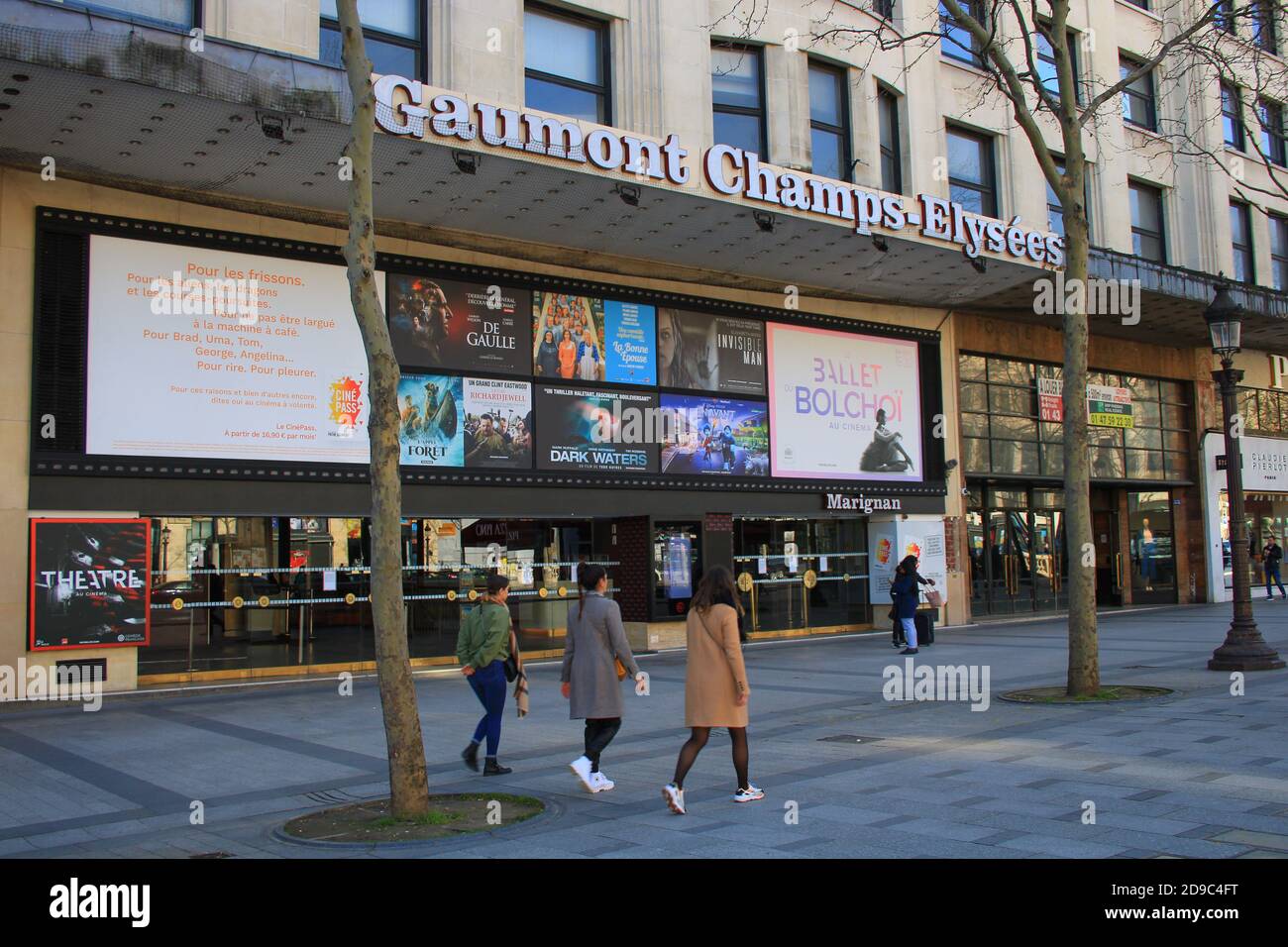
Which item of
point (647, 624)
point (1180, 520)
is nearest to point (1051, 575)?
point (1180, 520)

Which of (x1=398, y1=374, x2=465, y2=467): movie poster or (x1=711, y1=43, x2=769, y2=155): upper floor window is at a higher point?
(x1=711, y1=43, x2=769, y2=155): upper floor window

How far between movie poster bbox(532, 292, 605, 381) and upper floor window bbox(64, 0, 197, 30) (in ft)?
21.8

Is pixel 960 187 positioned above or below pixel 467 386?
above

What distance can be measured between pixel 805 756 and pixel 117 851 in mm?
5431

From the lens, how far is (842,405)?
2336 cm

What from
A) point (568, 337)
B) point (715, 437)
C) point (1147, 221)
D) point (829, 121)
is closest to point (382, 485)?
point (568, 337)

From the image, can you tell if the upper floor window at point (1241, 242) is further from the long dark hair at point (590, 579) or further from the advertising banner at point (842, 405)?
the long dark hair at point (590, 579)

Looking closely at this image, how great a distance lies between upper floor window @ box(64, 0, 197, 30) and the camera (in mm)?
13755

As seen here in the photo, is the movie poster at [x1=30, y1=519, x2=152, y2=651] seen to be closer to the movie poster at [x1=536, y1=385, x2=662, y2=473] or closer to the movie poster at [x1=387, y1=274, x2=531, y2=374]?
the movie poster at [x1=387, y1=274, x2=531, y2=374]

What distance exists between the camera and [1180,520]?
1251 inches

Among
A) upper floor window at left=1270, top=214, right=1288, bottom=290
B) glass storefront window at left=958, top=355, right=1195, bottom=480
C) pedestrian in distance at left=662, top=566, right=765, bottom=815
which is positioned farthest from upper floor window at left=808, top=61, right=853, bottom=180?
upper floor window at left=1270, top=214, right=1288, bottom=290

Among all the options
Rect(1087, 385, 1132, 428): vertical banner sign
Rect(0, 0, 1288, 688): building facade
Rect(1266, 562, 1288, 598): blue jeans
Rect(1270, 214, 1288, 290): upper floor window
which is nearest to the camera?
Rect(0, 0, 1288, 688): building facade

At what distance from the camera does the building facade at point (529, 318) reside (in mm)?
14094
